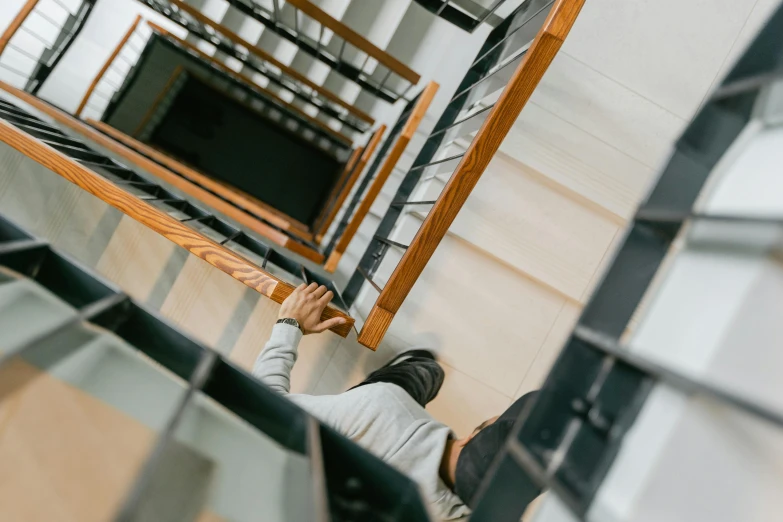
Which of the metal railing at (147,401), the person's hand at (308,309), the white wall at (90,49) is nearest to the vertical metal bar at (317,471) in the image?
the metal railing at (147,401)

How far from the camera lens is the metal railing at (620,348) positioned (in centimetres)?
56

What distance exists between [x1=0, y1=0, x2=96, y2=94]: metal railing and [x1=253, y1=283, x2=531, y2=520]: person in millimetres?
2542

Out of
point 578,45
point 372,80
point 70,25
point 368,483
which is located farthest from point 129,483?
point 70,25

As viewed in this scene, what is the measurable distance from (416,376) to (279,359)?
2.05ft

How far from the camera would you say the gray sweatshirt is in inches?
52.1

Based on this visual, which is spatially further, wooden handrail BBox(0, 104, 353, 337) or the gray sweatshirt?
wooden handrail BBox(0, 104, 353, 337)

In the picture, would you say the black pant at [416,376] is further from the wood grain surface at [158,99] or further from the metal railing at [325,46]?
the wood grain surface at [158,99]

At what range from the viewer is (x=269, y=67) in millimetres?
4082

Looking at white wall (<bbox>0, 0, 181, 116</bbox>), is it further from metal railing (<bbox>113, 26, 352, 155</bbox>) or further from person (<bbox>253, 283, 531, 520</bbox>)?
person (<bbox>253, 283, 531, 520</bbox>)

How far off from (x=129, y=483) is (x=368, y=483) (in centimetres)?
32

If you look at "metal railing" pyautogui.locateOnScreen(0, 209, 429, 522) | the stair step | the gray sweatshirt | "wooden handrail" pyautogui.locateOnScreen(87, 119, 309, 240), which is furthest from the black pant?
"wooden handrail" pyautogui.locateOnScreen(87, 119, 309, 240)

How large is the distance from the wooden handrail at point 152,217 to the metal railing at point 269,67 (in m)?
1.76

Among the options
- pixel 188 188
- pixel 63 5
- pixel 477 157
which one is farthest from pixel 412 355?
pixel 63 5

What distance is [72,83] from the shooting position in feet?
12.9
